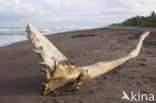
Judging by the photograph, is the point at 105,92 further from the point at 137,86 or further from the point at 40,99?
the point at 40,99

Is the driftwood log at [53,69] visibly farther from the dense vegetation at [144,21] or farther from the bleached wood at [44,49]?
the dense vegetation at [144,21]

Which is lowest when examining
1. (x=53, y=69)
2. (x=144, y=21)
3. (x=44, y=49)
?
(x=53, y=69)

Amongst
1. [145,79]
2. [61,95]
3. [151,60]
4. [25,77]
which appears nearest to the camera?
[61,95]

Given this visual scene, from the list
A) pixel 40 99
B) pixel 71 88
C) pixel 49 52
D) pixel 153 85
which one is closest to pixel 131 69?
pixel 153 85

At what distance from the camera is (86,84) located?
324cm

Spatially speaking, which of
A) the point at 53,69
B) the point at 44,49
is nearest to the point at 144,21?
the point at 44,49

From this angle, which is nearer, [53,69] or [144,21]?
[53,69]

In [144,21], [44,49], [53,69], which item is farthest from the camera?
[144,21]

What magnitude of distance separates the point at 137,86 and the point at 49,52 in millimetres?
1605

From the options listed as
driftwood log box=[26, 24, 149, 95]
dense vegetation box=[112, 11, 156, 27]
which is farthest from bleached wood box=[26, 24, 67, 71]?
dense vegetation box=[112, 11, 156, 27]

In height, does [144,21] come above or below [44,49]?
above

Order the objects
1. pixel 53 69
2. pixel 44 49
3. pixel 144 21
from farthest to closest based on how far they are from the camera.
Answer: pixel 144 21
pixel 44 49
pixel 53 69

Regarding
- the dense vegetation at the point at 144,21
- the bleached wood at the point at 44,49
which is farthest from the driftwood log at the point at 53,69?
the dense vegetation at the point at 144,21

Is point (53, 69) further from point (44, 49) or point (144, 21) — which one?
point (144, 21)
